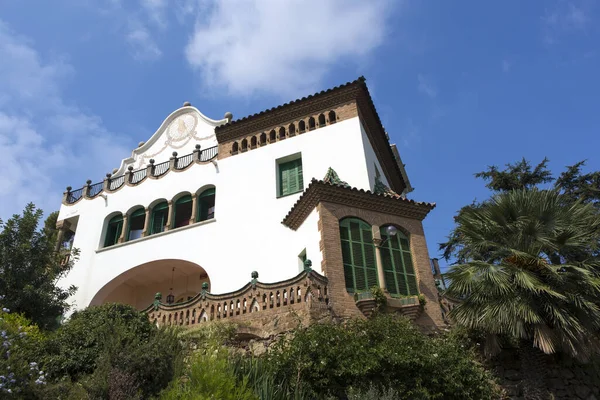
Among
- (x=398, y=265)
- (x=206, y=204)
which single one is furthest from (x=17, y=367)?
(x=206, y=204)

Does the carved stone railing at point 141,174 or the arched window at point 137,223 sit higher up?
the carved stone railing at point 141,174

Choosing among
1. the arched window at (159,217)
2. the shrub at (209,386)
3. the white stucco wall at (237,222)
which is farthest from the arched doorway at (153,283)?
the shrub at (209,386)

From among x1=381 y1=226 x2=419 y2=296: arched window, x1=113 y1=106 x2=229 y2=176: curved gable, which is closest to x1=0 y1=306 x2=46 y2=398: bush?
x1=381 y1=226 x2=419 y2=296: arched window

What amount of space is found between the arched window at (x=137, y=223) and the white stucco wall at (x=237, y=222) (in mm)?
380

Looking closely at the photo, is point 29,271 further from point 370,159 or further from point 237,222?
point 370,159

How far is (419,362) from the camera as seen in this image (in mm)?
10648

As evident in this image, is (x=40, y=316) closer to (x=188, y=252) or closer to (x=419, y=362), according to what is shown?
(x=188, y=252)

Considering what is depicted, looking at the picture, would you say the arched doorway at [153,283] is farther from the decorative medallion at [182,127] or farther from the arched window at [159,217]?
the decorative medallion at [182,127]

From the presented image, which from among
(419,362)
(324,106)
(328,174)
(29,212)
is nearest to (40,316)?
(29,212)

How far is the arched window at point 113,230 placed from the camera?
885 inches

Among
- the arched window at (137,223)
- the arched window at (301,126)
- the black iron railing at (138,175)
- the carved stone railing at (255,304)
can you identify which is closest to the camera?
the carved stone railing at (255,304)

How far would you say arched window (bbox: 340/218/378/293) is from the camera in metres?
14.3

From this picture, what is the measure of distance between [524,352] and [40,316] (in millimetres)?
12968

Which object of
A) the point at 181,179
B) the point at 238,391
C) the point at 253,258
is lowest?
the point at 238,391
